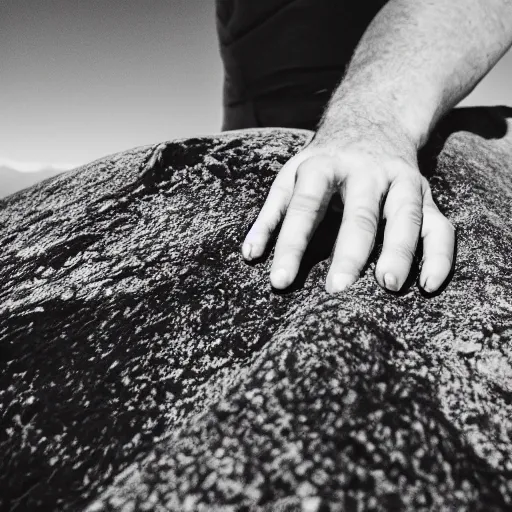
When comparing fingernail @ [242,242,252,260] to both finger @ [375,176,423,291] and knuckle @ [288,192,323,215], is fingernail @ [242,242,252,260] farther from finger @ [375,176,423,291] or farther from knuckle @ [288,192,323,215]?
finger @ [375,176,423,291]

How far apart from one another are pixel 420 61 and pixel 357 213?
115 centimetres

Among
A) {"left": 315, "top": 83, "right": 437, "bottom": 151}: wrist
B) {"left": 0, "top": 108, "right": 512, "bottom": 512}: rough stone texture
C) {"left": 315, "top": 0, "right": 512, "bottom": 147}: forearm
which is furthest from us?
{"left": 315, "top": 0, "right": 512, "bottom": 147}: forearm

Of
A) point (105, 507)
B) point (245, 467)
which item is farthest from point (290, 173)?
point (105, 507)

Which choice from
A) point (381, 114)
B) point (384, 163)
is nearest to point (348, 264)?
point (384, 163)

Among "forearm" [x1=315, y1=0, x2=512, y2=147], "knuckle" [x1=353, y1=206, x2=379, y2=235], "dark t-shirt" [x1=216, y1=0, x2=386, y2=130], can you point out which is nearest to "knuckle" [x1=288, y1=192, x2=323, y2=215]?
"knuckle" [x1=353, y1=206, x2=379, y2=235]

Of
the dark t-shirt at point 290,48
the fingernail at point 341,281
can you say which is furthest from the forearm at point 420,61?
the dark t-shirt at point 290,48

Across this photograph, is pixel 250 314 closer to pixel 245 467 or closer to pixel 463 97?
pixel 245 467

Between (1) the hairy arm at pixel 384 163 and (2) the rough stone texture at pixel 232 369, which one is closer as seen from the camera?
(2) the rough stone texture at pixel 232 369

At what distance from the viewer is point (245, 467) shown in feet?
1.76

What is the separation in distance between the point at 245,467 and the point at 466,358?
50cm

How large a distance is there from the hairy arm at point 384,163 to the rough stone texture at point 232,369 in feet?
0.21

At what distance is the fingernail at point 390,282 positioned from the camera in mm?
820

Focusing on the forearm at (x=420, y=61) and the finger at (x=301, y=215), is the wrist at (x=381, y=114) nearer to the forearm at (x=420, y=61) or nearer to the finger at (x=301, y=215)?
the forearm at (x=420, y=61)

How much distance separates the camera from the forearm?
1348 millimetres
